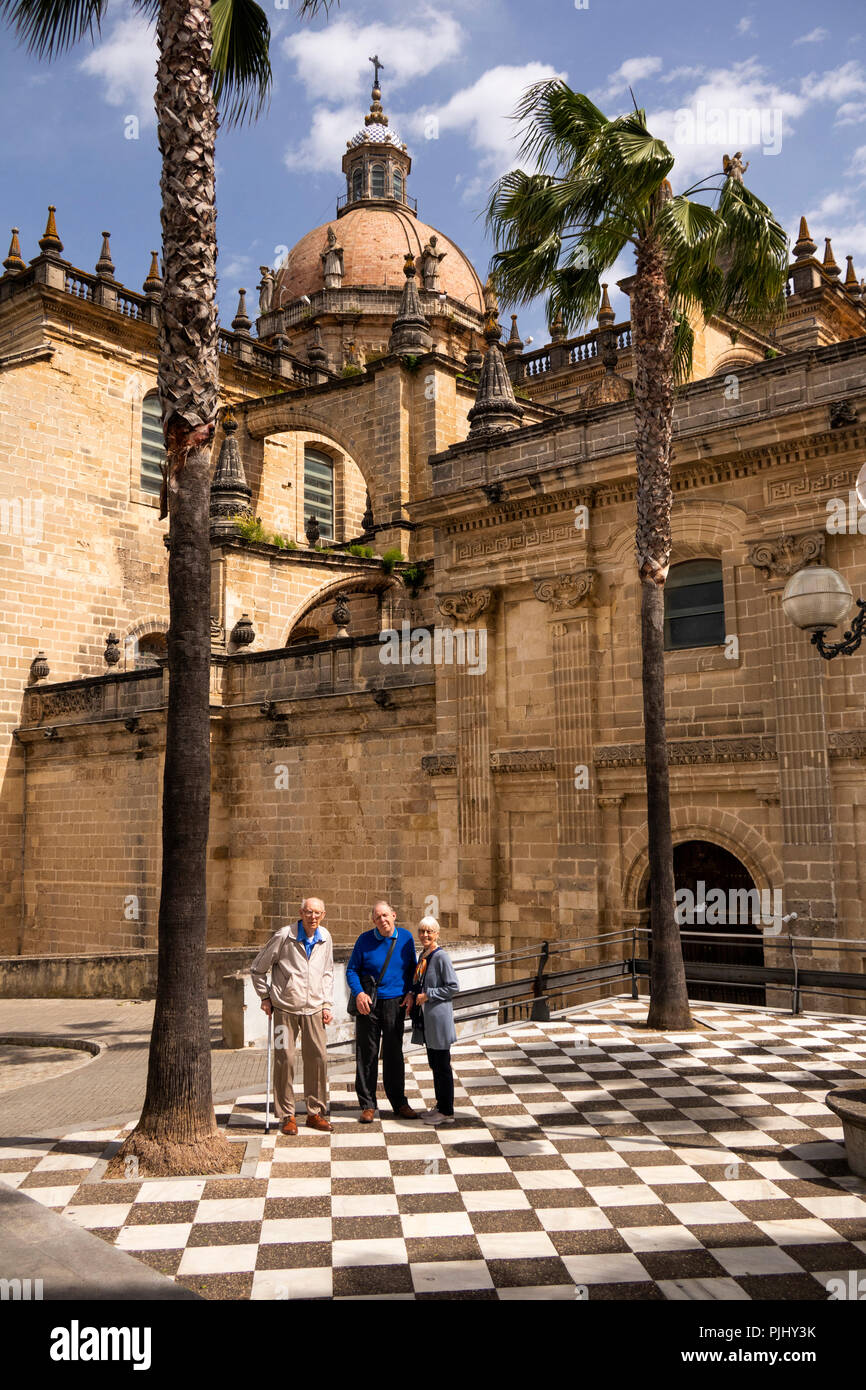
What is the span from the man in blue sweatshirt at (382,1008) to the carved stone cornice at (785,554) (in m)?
8.23

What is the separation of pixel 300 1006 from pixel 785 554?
9240mm

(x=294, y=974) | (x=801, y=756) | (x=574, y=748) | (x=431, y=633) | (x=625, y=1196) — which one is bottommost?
(x=625, y=1196)

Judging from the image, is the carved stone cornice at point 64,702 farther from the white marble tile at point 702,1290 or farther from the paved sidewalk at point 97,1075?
the white marble tile at point 702,1290

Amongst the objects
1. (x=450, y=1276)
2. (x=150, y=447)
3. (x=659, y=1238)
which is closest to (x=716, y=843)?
(x=659, y=1238)

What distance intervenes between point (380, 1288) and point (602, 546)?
1243 centimetres

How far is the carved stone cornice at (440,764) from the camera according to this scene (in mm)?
17203

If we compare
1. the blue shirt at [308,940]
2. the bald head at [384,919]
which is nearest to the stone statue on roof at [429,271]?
the bald head at [384,919]

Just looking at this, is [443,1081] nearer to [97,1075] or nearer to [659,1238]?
[659,1238]

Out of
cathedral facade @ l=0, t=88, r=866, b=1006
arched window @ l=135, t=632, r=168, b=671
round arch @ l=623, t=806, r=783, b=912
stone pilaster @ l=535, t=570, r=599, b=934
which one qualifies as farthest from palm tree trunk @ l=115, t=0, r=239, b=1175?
arched window @ l=135, t=632, r=168, b=671

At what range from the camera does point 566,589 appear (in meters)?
16.1

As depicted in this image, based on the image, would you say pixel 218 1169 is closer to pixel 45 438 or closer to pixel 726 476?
pixel 726 476
